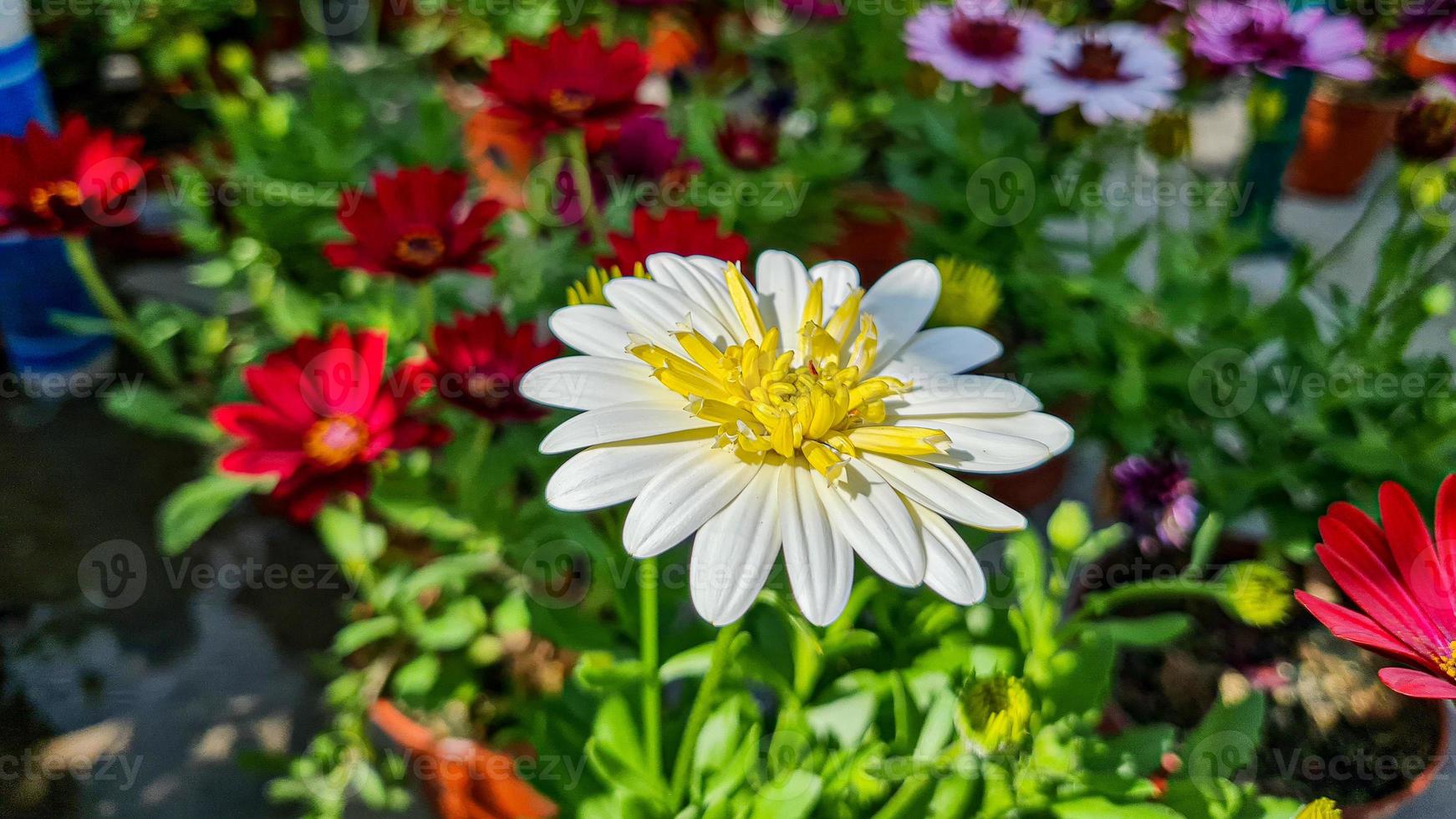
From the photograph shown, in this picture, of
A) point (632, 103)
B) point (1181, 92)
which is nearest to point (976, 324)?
point (632, 103)

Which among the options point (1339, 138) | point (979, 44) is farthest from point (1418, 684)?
point (1339, 138)

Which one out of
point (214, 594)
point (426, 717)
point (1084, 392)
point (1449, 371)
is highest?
point (1449, 371)

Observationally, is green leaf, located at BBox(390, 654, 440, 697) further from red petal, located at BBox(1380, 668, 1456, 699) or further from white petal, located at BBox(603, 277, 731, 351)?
red petal, located at BBox(1380, 668, 1456, 699)

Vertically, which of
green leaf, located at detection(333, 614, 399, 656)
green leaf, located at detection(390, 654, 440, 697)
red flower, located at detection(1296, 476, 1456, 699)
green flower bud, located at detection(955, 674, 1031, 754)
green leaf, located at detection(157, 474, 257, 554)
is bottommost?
green leaf, located at detection(390, 654, 440, 697)

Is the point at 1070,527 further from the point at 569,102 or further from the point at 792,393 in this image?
the point at 569,102

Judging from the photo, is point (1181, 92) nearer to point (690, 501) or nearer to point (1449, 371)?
point (1449, 371)

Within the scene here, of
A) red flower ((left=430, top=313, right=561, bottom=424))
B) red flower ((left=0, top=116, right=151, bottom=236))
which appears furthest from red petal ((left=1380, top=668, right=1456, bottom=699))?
red flower ((left=0, top=116, right=151, bottom=236))
